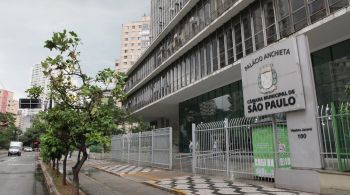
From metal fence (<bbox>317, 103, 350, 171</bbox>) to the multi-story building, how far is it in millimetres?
225

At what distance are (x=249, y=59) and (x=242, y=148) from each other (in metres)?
3.25

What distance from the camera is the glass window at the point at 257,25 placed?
60.2 feet

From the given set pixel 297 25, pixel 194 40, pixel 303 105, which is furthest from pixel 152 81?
pixel 303 105

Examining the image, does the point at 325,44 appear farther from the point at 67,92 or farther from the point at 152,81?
the point at 152,81

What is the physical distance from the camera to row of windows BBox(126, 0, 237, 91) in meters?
22.9

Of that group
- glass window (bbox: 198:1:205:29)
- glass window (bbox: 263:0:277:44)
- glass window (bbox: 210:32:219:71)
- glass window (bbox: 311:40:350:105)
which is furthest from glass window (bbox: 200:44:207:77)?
glass window (bbox: 311:40:350:105)

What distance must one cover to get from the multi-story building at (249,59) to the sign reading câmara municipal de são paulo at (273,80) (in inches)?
1.2

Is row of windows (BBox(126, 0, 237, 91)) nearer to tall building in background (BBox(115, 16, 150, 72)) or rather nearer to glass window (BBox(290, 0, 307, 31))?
glass window (BBox(290, 0, 307, 31))

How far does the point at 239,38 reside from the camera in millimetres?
20406

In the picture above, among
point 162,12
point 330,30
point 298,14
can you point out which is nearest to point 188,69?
point 298,14

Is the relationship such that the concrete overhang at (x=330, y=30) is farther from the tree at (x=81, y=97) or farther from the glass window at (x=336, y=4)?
the tree at (x=81, y=97)

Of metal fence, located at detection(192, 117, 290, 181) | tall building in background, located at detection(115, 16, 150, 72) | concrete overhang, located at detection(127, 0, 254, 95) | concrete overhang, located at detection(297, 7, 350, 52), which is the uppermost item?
tall building in background, located at detection(115, 16, 150, 72)

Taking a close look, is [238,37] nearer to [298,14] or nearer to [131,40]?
Result: [298,14]

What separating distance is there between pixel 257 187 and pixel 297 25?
9.12m
